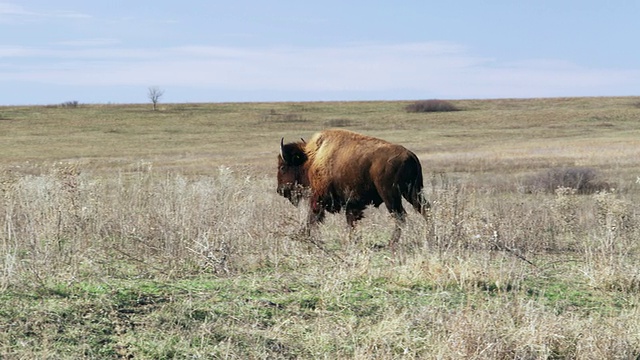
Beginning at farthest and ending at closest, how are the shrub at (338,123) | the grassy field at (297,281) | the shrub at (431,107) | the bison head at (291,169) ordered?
the shrub at (431,107) → the shrub at (338,123) → the bison head at (291,169) → the grassy field at (297,281)

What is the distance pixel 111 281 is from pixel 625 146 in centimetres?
3748

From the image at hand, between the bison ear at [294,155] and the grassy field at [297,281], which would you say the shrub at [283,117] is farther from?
the bison ear at [294,155]

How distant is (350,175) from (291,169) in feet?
4.92

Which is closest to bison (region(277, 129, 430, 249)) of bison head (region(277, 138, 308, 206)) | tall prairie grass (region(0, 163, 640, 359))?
bison head (region(277, 138, 308, 206))

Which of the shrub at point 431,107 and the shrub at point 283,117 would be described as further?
the shrub at point 431,107

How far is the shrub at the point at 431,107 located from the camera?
287 ft

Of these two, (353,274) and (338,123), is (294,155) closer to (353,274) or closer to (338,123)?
(353,274)

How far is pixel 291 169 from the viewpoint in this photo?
13266 millimetres

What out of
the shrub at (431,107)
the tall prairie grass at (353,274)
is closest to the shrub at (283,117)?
the shrub at (431,107)

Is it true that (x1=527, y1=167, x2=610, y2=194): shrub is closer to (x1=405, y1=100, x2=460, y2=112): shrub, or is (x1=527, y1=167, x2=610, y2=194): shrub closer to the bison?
the bison

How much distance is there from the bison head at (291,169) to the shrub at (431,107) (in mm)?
74458

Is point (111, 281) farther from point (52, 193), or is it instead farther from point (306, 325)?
point (52, 193)

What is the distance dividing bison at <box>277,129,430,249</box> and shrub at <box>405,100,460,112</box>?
74.6 meters

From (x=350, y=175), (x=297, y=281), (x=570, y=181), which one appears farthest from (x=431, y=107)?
(x=297, y=281)
